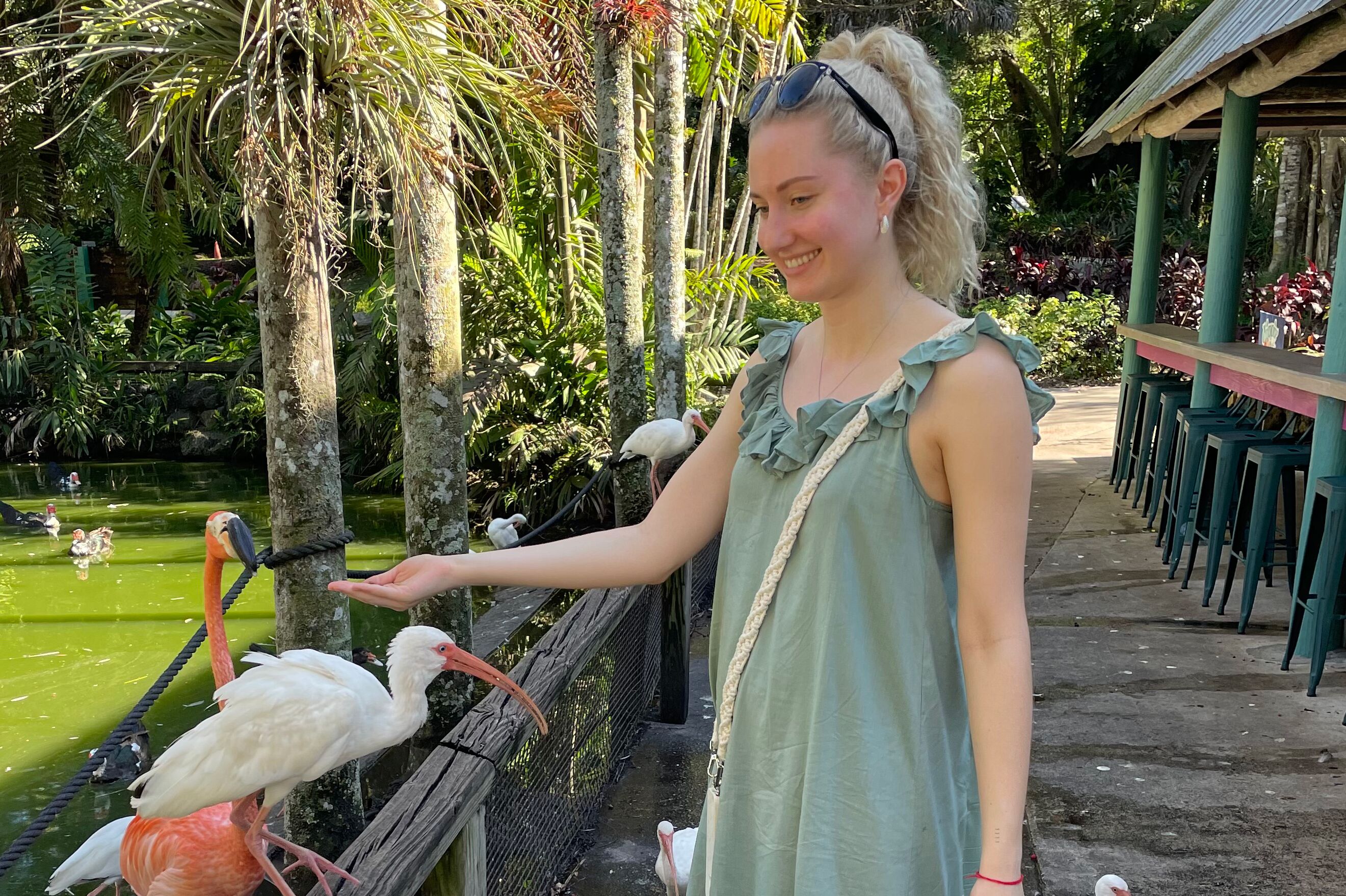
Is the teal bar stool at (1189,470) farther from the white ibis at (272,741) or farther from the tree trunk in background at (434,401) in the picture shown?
the white ibis at (272,741)

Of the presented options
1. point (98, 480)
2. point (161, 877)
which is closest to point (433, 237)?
point (161, 877)

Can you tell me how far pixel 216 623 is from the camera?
2.77 meters

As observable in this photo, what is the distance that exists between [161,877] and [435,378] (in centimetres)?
208

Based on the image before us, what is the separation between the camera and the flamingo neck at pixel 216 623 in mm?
2758

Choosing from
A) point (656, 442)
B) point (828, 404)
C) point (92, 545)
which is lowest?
point (92, 545)

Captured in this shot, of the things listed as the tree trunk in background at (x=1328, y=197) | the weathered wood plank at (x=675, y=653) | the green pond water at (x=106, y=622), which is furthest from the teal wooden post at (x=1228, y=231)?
the tree trunk in background at (x=1328, y=197)

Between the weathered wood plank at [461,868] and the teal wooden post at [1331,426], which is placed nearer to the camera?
the weathered wood plank at [461,868]

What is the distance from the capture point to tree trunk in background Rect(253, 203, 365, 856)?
3.06 metres

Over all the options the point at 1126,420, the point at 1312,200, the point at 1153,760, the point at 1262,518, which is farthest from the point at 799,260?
the point at 1312,200

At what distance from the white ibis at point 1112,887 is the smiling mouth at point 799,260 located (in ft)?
7.34

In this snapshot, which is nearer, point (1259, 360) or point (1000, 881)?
point (1000, 881)

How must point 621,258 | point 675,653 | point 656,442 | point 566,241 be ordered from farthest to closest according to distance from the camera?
point 566,241, point 621,258, point 656,442, point 675,653

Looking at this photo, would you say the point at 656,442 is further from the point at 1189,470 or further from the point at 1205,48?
the point at 1205,48

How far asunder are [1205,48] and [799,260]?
21.1ft
